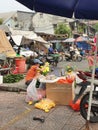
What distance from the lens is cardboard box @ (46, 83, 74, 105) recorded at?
820 cm

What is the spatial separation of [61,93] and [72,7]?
3.78m

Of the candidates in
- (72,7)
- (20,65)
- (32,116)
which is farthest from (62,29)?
(72,7)

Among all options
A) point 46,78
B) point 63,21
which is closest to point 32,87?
point 46,78

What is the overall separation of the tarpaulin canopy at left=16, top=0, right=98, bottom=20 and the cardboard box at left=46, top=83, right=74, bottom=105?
3527 mm

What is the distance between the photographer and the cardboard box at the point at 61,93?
8195 millimetres

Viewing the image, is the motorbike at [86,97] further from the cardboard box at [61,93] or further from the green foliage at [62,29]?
the green foliage at [62,29]

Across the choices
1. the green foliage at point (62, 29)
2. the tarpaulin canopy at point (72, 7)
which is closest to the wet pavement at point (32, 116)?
the tarpaulin canopy at point (72, 7)

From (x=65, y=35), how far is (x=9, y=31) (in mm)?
18787

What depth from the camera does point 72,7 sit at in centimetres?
480

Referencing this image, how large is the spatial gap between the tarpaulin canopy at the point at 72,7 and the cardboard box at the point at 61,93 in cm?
353

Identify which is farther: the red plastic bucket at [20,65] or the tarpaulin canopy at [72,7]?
the red plastic bucket at [20,65]

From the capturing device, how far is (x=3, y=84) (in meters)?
11.5

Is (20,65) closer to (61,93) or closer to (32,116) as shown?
(61,93)

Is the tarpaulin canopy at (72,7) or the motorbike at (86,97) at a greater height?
the tarpaulin canopy at (72,7)
